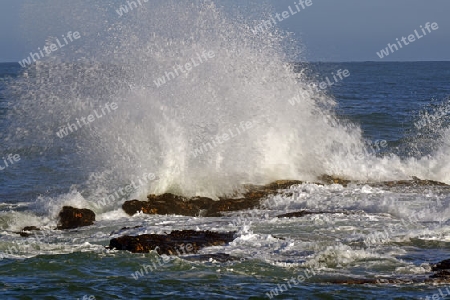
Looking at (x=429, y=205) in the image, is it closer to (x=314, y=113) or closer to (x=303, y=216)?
(x=303, y=216)

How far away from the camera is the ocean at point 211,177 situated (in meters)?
9.06

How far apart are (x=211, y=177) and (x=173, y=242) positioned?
516 cm

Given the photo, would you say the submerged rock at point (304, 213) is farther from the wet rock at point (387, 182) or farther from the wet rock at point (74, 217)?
the wet rock at point (74, 217)

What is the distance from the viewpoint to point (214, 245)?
1040 cm

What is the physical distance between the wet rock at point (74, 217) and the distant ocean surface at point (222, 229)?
8.1 inches

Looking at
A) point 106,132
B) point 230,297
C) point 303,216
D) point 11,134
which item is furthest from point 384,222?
point 11,134

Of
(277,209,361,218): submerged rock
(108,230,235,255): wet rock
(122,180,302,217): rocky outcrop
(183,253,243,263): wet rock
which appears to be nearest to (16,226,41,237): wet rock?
(122,180,302,217): rocky outcrop

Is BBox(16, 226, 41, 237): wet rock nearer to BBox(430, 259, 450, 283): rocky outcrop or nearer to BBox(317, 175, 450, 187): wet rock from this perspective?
BBox(317, 175, 450, 187): wet rock

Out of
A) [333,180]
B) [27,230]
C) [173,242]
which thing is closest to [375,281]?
[173,242]

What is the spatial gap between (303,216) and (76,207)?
14.1ft

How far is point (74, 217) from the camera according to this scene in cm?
1305

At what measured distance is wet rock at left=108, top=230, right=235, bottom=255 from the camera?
33.2 feet

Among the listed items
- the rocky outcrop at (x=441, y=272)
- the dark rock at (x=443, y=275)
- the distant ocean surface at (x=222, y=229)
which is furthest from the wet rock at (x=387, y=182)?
the dark rock at (x=443, y=275)

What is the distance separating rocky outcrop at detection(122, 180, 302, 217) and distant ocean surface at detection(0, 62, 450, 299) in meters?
0.32
